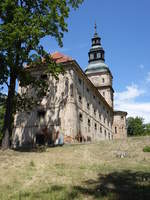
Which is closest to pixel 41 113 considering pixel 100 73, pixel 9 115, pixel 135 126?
pixel 9 115

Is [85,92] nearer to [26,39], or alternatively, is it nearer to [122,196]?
[26,39]

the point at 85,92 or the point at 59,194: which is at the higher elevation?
the point at 85,92

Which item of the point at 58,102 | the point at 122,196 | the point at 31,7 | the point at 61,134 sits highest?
the point at 31,7

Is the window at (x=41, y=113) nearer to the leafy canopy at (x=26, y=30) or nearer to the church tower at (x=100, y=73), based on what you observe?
the leafy canopy at (x=26, y=30)

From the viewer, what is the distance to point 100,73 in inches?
2341

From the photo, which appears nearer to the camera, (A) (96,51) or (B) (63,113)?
(B) (63,113)

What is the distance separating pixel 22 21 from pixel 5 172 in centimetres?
1113

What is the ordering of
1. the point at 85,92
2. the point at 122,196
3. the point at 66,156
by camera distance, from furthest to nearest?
the point at 85,92
the point at 66,156
the point at 122,196

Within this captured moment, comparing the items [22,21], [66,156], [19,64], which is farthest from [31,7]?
[66,156]

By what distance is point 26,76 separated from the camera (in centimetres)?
2031

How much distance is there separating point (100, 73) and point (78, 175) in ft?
160

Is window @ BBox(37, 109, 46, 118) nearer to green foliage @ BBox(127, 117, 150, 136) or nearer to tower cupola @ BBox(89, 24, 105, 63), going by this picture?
tower cupola @ BBox(89, 24, 105, 63)

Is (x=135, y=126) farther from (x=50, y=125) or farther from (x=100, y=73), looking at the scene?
(x=50, y=125)

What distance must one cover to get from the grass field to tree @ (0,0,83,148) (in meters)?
5.38
